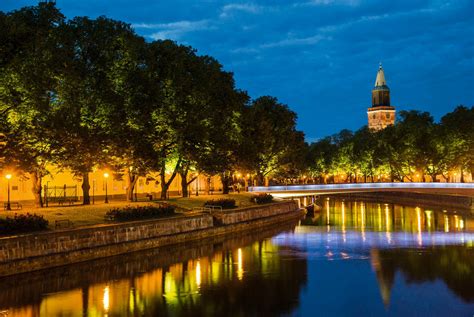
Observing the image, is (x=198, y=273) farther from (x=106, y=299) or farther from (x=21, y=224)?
(x=21, y=224)

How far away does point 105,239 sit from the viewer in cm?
4388

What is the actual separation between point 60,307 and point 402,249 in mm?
30974

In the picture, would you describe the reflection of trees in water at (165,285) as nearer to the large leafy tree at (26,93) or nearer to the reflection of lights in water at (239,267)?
the reflection of lights in water at (239,267)

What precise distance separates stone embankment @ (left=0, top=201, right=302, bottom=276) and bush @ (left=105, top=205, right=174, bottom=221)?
4.75ft

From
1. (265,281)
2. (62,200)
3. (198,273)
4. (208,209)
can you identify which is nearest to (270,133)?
(208,209)

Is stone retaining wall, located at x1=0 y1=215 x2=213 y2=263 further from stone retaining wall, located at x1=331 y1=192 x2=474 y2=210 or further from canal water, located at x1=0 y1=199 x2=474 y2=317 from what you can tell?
stone retaining wall, located at x1=331 y1=192 x2=474 y2=210

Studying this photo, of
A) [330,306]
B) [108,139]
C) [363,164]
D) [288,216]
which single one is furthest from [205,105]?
[363,164]

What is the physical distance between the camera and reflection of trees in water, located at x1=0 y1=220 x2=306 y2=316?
1193 inches

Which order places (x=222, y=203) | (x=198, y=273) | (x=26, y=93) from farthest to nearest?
(x=222, y=203) < (x=26, y=93) < (x=198, y=273)

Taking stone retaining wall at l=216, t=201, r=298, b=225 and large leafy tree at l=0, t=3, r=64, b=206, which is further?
stone retaining wall at l=216, t=201, r=298, b=225

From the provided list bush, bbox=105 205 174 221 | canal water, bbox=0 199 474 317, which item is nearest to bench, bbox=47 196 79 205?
bush, bbox=105 205 174 221

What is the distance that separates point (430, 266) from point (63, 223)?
27.3m

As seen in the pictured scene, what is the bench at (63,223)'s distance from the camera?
4288 cm

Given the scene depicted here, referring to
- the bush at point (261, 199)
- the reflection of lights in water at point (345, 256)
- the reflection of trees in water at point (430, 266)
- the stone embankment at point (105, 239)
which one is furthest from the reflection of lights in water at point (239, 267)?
the bush at point (261, 199)
